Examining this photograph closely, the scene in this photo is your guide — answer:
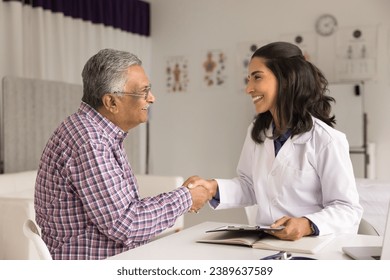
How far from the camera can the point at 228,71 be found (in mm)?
5418

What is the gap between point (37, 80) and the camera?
161 inches

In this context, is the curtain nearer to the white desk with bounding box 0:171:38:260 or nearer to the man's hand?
the white desk with bounding box 0:171:38:260

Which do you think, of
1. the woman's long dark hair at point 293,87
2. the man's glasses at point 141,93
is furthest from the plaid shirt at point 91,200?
the woman's long dark hair at point 293,87

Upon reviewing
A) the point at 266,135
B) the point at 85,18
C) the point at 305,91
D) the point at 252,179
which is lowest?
the point at 252,179

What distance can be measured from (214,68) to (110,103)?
3.88m

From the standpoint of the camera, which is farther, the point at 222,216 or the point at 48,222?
→ the point at 222,216

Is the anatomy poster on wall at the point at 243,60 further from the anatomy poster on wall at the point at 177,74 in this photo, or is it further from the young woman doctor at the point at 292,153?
the young woman doctor at the point at 292,153

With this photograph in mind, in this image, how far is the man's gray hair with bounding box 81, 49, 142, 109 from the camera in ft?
5.41

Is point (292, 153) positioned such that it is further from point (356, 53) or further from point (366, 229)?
point (356, 53)
